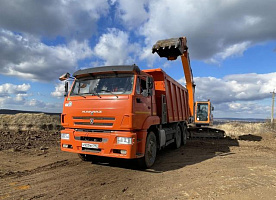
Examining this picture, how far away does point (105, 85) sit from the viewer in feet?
21.0

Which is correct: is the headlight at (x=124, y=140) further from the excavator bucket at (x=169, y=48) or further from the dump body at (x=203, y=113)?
the dump body at (x=203, y=113)

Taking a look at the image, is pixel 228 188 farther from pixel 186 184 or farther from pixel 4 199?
pixel 4 199

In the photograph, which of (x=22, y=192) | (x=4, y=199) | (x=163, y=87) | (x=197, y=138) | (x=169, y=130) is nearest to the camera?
(x=4, y=199)

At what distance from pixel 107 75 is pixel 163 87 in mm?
2581

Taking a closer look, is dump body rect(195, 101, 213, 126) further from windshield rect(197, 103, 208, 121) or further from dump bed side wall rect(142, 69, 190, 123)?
dump bed side wall rect(142, 69, 190, 123)

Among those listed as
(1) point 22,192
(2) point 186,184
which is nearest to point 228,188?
(2) point 186,184

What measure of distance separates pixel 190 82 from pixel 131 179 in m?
9.35

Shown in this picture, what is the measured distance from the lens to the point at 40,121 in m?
16.9

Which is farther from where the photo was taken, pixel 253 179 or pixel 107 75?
pixel 107 75

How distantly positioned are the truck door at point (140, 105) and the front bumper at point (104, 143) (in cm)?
44

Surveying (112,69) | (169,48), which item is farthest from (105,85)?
(169,48)

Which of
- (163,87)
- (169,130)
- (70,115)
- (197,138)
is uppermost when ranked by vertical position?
(163,87)

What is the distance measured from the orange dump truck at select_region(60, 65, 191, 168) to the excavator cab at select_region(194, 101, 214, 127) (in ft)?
39.4

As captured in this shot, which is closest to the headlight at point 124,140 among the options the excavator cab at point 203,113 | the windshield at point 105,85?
the windshield at point 105,85
